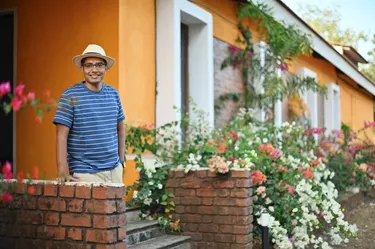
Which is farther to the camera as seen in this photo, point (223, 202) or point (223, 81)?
point (223, 81)

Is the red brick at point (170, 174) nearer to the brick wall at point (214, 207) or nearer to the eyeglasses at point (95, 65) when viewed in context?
the brick wall at point (214, 207)

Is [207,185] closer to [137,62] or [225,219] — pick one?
[225,219]

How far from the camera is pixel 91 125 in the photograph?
15.1ft

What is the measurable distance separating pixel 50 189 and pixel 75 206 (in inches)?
9.4

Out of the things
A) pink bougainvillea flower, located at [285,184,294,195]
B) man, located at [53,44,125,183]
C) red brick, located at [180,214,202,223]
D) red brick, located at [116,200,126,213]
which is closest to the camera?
red brick, located at [116,200,126,213]

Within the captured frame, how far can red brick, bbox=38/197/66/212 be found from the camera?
4.15 metres

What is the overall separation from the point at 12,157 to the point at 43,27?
4.95 ft

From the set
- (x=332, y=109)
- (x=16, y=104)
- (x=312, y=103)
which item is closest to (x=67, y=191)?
(x=16, y=104)

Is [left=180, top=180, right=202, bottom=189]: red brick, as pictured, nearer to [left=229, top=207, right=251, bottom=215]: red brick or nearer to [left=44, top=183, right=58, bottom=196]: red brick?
[left=229, top=207, right=251, bottom=215]: red brick

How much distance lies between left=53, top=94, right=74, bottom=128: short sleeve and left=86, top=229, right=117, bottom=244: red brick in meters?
0.84

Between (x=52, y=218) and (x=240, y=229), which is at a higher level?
(x=52, y=218)

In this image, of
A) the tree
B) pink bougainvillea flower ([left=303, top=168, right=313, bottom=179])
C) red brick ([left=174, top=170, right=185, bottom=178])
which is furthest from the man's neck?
the tree

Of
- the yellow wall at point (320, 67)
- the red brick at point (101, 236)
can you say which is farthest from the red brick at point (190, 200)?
the yellow wall at point (320, 67)

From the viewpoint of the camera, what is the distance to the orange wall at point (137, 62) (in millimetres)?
6551
